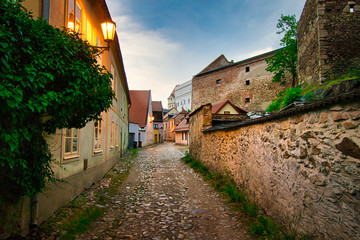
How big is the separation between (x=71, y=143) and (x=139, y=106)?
2382 cm

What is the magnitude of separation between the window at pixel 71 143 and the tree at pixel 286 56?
27.5m

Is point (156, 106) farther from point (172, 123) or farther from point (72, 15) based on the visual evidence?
point (72, 15)

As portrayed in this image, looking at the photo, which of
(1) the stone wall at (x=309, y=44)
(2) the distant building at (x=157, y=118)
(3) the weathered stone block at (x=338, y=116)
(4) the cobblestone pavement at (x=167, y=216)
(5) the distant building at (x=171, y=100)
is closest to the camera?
(3) the weathered stone block at (x=338, y=116)

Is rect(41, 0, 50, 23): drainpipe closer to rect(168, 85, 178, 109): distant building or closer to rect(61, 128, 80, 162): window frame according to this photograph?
rect(61, 128, 80, 162): window frame

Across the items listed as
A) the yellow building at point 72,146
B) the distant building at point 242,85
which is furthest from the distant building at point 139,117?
the yellow building at point 72,146

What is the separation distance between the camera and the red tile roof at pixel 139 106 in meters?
27.0

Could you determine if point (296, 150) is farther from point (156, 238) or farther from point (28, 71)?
point (28, 71)

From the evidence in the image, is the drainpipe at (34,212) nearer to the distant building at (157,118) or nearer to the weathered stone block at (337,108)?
the weathered stone block at (337,108)

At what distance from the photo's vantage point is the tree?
25.4 m

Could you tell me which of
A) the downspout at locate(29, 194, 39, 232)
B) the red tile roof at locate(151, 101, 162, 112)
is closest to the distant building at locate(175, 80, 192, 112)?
the red tile roof at locate(151, 101, 162, 112)

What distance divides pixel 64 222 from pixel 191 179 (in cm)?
498

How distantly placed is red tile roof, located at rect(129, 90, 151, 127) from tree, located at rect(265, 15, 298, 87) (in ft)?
59.9

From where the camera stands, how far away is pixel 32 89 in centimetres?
206

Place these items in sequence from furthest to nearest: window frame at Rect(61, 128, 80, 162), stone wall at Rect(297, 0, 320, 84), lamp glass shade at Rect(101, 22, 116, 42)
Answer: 1. stone wall at Rect(297, 0, 320, 84)
2. lamp glass shade at Rect(101, 22, 116, 42)
3. window frame at Rect(61, 128, 80, 162)
